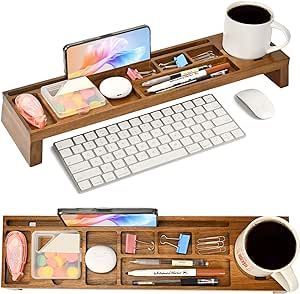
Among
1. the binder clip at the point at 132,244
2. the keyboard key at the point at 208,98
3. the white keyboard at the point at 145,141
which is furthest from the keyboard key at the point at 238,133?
the binder clip at the point at 132,244

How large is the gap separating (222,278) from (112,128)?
0.44m

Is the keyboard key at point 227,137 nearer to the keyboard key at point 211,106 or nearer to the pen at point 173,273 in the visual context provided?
the keyboard key at point 211,106

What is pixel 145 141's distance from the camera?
2.68 meters

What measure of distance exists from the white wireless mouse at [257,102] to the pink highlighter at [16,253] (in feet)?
2.04

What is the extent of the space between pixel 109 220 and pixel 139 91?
0.33m

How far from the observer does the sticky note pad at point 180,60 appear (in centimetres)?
280

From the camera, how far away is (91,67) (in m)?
2.72

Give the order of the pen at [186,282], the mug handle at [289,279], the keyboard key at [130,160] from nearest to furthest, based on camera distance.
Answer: the mug handle at [289,279]
the pen at [186,282]
the keyboard key at [130,160]

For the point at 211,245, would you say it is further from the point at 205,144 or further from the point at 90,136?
the point at 90,136

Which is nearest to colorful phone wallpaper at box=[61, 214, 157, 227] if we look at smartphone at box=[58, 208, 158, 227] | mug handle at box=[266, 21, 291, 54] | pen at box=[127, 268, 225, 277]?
smartphone at box=[58, 208, 158, 227]

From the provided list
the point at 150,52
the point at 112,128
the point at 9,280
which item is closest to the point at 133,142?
the point at 112,128

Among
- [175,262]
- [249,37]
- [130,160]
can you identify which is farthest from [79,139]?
[249,37]

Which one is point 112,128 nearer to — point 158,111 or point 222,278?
point 158,111

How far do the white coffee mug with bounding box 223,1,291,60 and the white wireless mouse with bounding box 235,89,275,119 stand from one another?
0.29 ft
